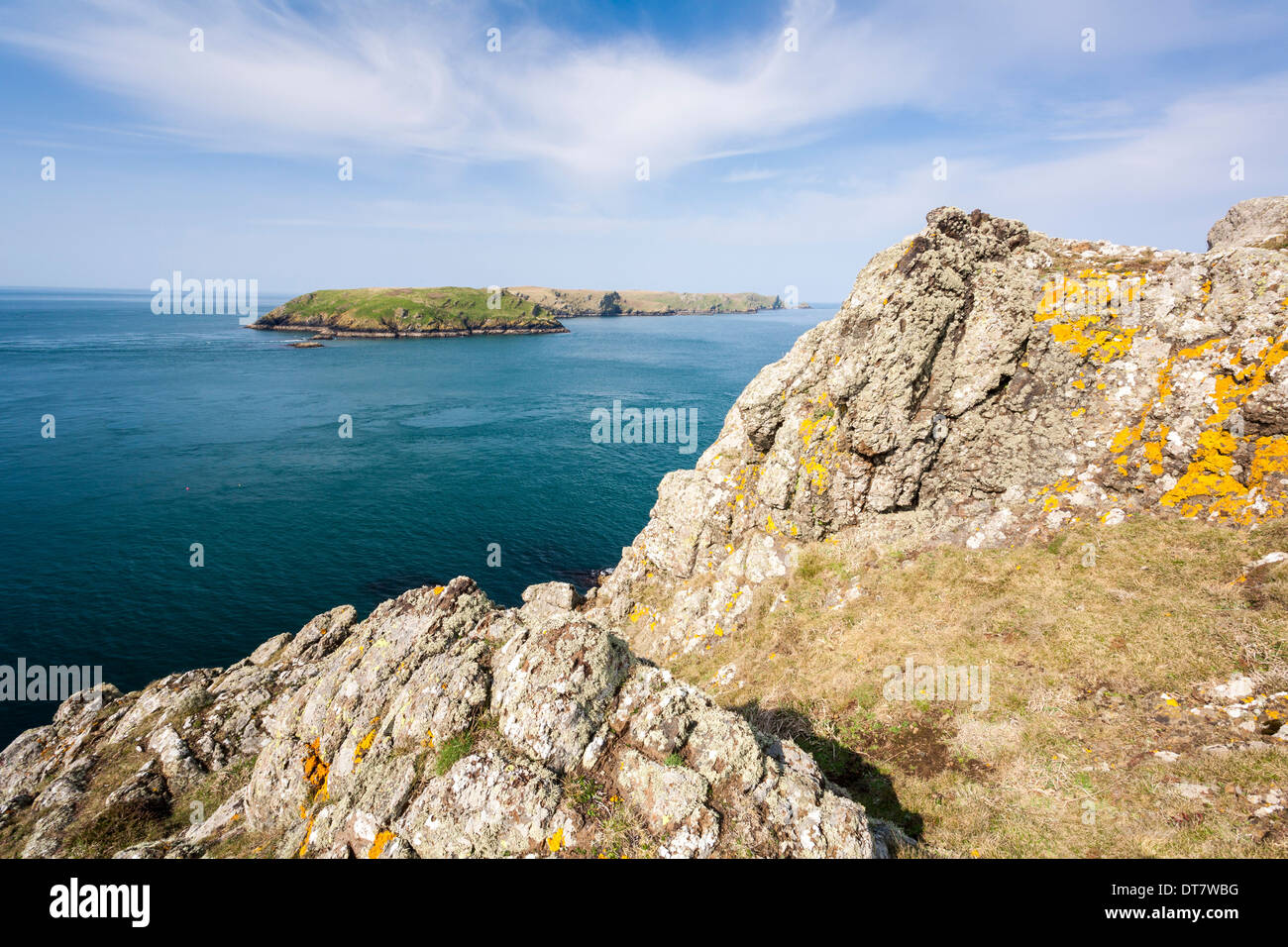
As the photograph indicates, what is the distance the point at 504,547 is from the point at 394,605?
30183 millimetres

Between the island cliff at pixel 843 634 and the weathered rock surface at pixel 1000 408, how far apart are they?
0.10 m

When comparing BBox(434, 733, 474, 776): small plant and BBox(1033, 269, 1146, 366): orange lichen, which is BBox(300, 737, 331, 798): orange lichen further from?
BBox(1033, 269, 1146, 366): orange lichen

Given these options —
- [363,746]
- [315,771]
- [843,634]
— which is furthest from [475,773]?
[843,634]

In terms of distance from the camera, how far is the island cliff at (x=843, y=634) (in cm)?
1028

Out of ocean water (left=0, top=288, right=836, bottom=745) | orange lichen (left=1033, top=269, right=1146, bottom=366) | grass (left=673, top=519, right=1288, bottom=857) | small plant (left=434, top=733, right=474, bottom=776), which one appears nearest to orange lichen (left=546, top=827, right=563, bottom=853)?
small plant (left=434, top=733, right=474, bottom=776)

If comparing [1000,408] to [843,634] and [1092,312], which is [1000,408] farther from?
[843,634]

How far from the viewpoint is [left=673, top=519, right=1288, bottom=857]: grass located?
10.8 m

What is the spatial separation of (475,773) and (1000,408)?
21.9 meters
